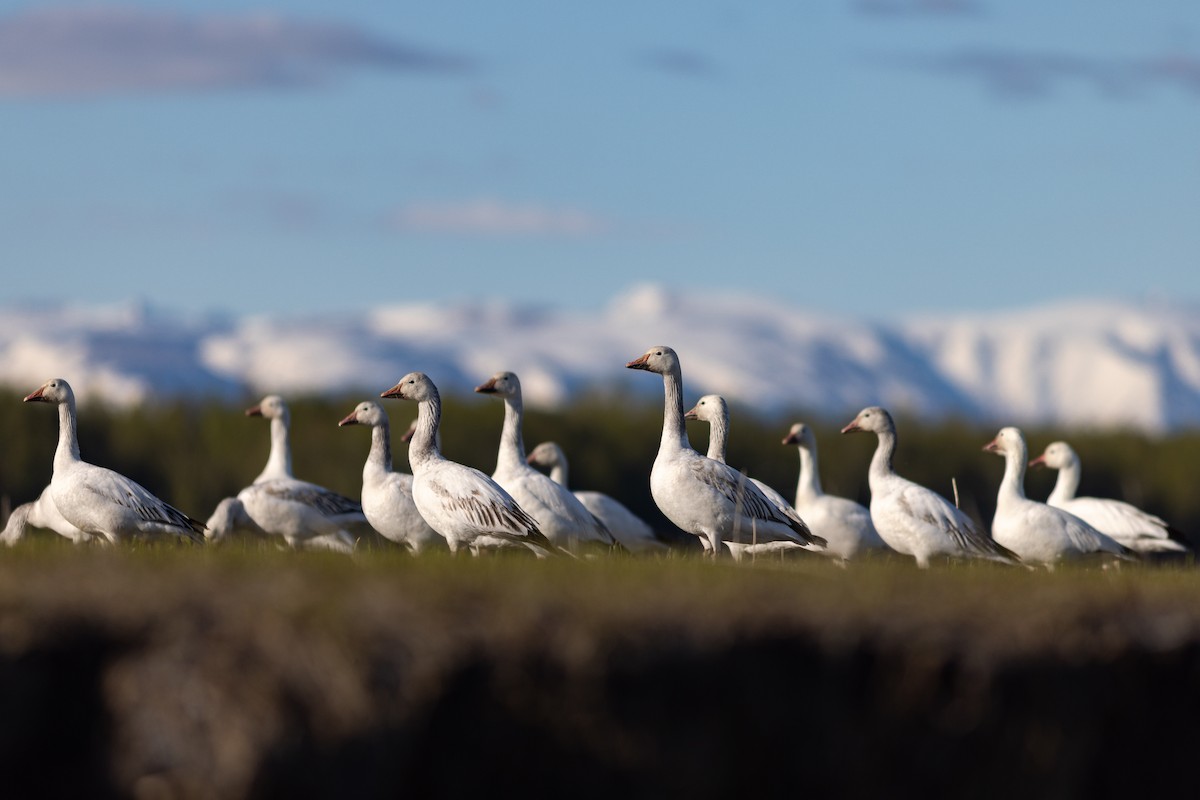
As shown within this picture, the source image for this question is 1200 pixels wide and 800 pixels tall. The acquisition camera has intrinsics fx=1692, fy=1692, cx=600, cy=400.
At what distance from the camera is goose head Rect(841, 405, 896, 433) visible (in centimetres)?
1455

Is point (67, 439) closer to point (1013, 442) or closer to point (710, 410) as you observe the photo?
point (710, 410)

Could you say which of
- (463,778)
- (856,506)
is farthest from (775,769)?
(856,506)

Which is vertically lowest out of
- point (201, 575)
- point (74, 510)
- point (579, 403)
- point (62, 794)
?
point (579, 403)

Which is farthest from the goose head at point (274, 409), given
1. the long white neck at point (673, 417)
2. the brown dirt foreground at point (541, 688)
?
the brown dirt foreground at point (541, 688)

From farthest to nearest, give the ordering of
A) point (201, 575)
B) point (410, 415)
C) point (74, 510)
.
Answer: point (410, 415) < point (74, 510) < point (201, 575)

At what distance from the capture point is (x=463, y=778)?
4.85 metres

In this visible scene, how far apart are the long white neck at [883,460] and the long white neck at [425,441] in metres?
3.54

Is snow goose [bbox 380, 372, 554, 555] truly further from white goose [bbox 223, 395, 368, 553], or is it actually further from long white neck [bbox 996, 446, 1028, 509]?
long white neck [bbox 996, 446, 1028, 509]

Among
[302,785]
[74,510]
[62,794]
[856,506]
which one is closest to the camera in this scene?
[302,785]

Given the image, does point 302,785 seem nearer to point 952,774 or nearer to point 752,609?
point 752,609

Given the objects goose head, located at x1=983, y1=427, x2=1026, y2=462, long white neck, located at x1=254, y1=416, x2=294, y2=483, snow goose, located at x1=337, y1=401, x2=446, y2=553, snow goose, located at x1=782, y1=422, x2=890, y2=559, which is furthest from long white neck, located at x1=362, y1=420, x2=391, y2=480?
goose head, located at x1=983, y1=427, x2=1026, y2=462

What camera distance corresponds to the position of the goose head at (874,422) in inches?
573

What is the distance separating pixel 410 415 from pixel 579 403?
3490 mm

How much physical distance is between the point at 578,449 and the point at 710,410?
10.5m
